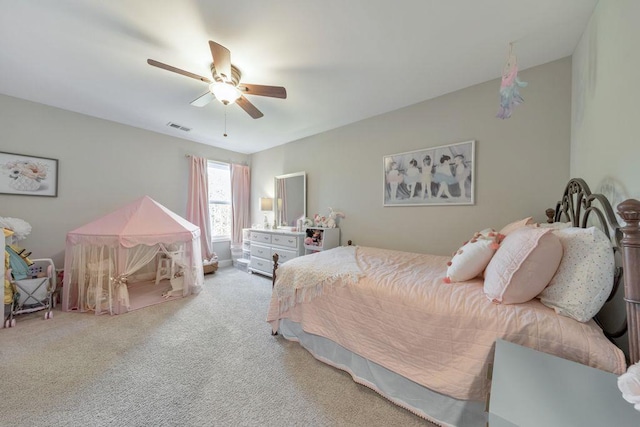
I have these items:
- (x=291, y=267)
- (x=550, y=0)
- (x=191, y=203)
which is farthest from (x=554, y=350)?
(x=191, y=203)

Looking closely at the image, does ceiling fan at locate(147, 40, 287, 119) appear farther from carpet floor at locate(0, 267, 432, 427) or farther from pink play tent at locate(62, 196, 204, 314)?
carpet floor at locate(0, 267, 432, 427)

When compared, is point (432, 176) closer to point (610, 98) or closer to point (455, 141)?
point (455, 141)

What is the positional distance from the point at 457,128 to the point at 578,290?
6.91ft

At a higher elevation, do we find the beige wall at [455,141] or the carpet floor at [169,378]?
the beige wall at [455,141]

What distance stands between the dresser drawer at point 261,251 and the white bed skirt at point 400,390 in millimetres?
2240

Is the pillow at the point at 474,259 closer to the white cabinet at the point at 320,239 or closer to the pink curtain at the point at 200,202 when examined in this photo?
the white cabinet at the point at 320,239

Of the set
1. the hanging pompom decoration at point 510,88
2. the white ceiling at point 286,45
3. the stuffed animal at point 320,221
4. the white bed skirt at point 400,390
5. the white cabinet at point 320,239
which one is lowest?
the white bed skirt at point 400,390

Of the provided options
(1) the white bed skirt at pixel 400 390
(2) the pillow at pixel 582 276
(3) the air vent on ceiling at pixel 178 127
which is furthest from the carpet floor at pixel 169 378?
(3) the air vent on ceiling at pixel 178 127

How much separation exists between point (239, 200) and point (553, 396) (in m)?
5.20

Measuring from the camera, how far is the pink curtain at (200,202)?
14.3 ft

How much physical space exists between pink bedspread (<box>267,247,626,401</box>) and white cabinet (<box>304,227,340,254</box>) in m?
1.54

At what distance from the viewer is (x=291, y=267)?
213 cm

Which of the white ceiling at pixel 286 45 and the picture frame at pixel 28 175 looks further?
the picture frame at pixel 28 175

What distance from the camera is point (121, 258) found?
2.72m
